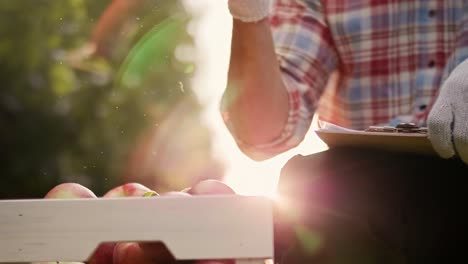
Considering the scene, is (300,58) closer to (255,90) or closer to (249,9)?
(255,90)

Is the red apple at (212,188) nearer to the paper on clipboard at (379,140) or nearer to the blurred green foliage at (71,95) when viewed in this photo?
the paper on clipboard at (379,140)

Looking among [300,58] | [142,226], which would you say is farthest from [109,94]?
[142,226]

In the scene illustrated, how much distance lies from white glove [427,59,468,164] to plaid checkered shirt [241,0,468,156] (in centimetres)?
54

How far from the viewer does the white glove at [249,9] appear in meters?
1.39

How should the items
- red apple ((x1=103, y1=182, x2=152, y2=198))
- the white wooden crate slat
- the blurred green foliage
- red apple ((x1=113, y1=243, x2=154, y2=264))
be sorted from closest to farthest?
the white wooden crate slat, red apple ((x1=113, y1=243, x2=154, y2=264)), red apple ((x1=103, y1=182, x2=152, y2=198)), the blurred green foliage

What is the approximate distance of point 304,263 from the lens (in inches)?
47.5

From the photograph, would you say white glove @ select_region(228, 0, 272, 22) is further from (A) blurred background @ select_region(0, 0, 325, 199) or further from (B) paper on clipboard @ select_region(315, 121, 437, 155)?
(A) blurred background @ select_region(0, 0, 325, 199)

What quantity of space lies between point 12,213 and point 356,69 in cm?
101

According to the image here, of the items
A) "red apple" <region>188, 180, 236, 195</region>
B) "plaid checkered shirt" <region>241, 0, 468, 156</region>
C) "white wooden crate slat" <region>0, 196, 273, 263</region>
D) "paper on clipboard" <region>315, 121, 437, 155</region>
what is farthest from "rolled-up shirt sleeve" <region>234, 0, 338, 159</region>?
"white wooden crate slat" <region>0, 196, 273, 263</region>

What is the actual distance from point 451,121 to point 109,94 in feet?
30.6

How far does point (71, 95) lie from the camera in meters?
9.91

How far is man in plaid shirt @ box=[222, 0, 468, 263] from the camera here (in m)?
1.16

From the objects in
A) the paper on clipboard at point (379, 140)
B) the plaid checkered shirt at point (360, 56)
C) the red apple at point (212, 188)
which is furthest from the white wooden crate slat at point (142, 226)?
the plaid checkered shirt at point (360, 56)

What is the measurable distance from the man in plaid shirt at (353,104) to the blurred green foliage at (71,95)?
24.6ft
